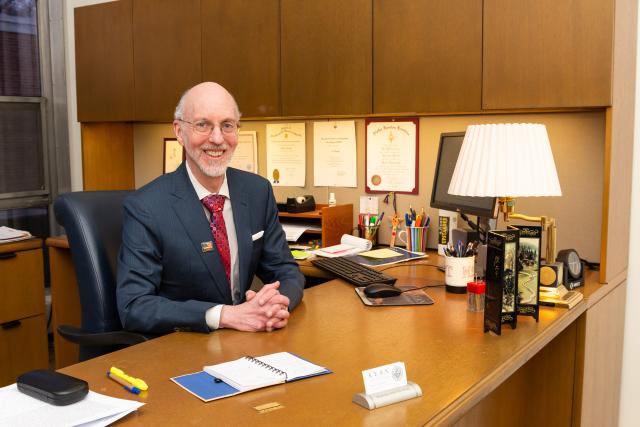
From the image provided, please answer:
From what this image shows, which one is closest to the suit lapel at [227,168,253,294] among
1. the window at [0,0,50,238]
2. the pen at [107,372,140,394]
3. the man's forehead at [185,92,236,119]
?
the man's forehead at [185,92,236,119]

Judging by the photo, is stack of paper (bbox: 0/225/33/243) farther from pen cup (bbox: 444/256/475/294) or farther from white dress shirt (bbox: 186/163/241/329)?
pen cup (bbox: 444/256/475/294)

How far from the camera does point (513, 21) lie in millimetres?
2469

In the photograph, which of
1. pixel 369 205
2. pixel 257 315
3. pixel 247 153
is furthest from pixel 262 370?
pixel 247 153

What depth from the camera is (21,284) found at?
11.3 ft

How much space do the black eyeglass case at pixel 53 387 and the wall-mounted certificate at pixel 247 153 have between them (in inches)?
89.5

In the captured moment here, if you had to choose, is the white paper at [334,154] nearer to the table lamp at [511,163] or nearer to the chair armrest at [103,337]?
the table lamp at [511,163]

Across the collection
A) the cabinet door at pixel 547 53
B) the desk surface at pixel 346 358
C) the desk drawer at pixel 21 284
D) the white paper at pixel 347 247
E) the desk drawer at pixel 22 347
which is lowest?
the desk drawer at pixel 22 347

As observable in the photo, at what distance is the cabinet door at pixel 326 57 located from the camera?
2.82 meters

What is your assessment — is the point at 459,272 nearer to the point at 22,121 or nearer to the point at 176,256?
the point at 176,256

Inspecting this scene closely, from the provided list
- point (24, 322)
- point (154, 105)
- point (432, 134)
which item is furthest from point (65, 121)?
point (432, 134)

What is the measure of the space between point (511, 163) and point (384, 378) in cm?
92

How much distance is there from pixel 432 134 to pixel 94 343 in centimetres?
168

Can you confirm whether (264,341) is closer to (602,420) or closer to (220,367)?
(220,367)

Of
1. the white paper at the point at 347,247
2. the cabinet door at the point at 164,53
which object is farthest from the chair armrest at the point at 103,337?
the cabinet door at the point at 164,53
